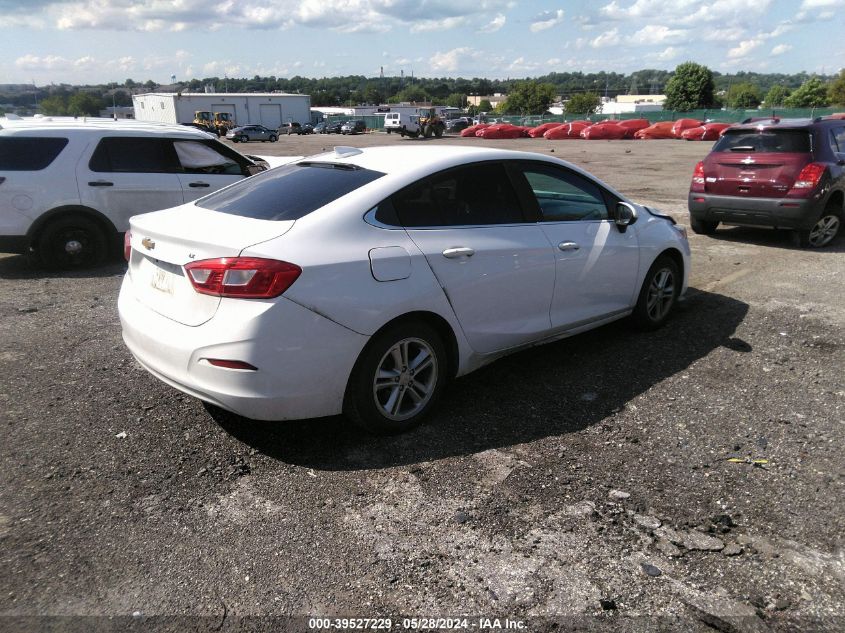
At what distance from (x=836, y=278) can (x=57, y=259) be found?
905cm

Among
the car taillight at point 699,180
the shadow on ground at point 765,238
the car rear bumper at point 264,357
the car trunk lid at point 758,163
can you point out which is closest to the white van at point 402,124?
the shadow on ground at point 765,238

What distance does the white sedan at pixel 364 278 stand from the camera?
3.40m

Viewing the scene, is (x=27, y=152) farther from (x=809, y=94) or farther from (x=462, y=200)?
(x=809, y=94)

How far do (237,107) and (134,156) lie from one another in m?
80.6

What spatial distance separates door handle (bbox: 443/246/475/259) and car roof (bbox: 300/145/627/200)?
0.49 meters

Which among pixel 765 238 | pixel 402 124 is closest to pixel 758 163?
pixel 765 238

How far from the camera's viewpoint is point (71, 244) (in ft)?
26.1

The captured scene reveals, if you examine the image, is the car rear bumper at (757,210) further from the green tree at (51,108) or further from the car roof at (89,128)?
the green tree at (51,108)

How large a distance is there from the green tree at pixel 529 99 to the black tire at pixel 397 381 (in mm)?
120174

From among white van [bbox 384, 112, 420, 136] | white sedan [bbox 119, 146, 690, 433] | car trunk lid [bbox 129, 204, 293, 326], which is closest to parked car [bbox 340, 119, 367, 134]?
white van [bbox 384, 112, 420, 136]

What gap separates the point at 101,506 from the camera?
3.29 m

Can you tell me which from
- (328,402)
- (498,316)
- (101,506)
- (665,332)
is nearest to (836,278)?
(665,332)

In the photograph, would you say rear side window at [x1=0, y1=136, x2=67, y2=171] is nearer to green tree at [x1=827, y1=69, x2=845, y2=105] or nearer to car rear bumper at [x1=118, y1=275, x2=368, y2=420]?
car rear bumper at [x1=118, y1=275, x2=368, y2=420]

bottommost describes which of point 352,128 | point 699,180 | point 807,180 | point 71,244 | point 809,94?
point 352,128
